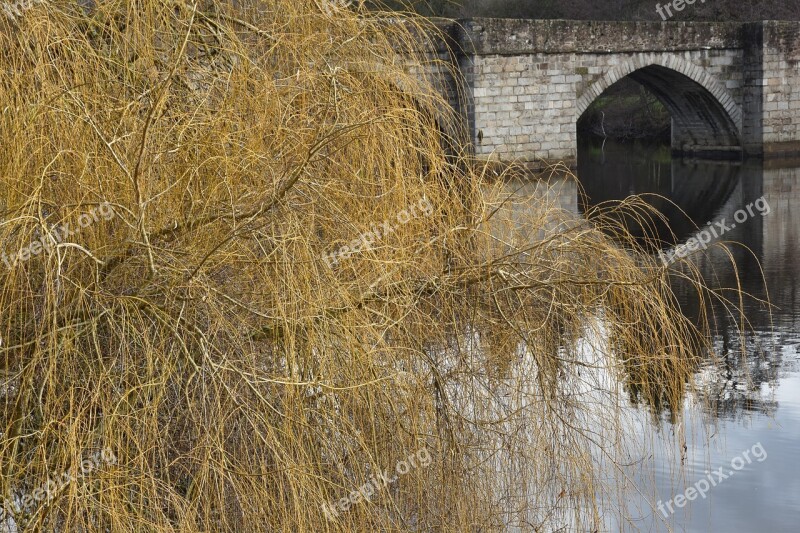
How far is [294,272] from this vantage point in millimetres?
2822

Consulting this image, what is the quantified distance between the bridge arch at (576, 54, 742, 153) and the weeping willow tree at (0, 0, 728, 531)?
48.5ft

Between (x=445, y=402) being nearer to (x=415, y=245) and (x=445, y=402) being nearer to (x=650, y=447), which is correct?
(x=415, y=245)

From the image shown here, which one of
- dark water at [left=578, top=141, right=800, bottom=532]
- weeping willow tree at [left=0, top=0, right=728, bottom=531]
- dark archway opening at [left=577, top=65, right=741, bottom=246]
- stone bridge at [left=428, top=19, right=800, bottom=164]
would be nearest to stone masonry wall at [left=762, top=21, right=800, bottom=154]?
stone bridge at [left=428, top=19, right=800, bottom=164]

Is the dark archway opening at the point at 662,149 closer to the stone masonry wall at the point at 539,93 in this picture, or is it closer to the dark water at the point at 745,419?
the stone masonry wall at the point at 539,93

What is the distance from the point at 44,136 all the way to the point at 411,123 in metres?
1.22

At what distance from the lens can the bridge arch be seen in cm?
1816

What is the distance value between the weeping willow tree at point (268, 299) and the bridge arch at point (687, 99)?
14.8 meters

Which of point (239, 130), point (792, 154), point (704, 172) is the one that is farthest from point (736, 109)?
point (239, 130)

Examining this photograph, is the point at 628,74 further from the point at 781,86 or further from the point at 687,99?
the point at 781,86

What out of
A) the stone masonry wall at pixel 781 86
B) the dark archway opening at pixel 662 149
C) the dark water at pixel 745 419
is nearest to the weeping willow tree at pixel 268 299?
the dark water at pixel 745 419

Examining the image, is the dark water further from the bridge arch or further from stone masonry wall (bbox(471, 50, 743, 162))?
the bridge arch

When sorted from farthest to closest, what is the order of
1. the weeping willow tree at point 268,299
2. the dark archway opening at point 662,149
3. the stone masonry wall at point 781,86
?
1. the stone masonry wall at point 781,86
2. the dark archway opening at point 662,149
3. the weeping willow tree at point 268,299

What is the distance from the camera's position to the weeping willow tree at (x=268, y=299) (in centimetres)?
260

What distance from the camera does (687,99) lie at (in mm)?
19828
